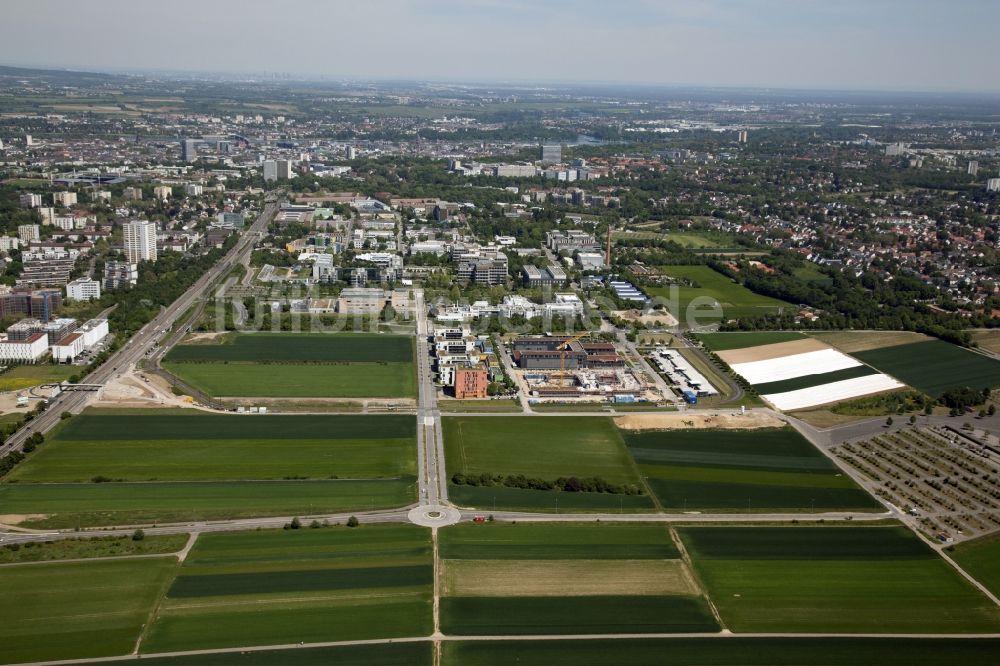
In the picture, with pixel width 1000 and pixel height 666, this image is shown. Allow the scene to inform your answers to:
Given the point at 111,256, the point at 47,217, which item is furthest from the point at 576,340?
the point at 47,217

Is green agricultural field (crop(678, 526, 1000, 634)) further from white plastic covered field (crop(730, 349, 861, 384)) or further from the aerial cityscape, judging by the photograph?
white plastic covered field (crop(730, 349, 861, 384))

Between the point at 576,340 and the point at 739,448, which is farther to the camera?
the point at 576,340

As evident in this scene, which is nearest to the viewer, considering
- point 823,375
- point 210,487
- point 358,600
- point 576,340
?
point 358,600

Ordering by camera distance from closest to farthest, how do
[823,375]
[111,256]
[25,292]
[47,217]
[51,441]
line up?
[51,441] < [823,375] < [25,292] < [111,256] < [47,217]

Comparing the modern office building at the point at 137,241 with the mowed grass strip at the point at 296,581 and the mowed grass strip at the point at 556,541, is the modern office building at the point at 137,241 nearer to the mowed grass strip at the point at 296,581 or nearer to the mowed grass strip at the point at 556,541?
the mowed grass strip at the point at 296,581

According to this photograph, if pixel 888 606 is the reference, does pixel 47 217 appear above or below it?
above

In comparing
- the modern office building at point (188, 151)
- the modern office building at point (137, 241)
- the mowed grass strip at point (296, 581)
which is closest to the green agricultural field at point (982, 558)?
the mowed grass strip at point (296, 581)

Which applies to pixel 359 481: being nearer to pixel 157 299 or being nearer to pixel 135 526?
pixel 135 526
